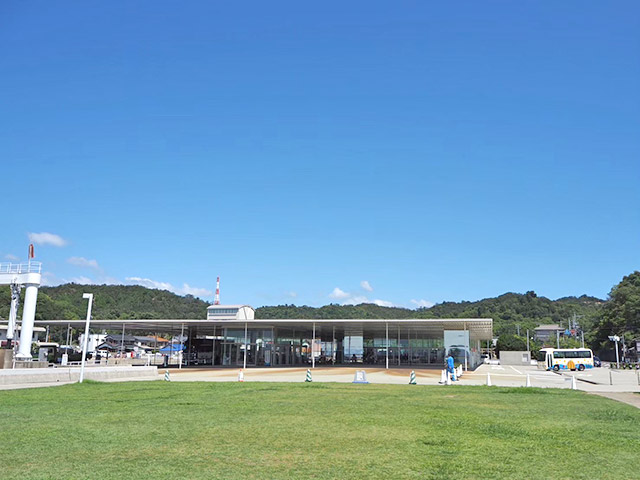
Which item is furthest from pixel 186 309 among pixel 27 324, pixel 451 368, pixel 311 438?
pixel 311 438

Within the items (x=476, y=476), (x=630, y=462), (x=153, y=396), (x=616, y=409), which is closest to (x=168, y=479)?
(x=476, y=476)

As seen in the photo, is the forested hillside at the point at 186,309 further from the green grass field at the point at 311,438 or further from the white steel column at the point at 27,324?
the green grass field at the point at 311,438

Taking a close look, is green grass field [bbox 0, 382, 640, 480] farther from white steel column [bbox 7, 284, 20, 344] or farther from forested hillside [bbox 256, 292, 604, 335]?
forested hillside [bbox 256, 292, 604, 335]

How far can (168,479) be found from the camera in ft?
24.3

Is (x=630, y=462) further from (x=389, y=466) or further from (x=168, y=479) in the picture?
(x=168, y=479)

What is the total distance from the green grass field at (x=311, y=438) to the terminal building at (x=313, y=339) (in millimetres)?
25602

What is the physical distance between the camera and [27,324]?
127ft

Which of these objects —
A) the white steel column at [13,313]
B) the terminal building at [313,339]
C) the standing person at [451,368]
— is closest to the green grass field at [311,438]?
the standing person at [451,368]

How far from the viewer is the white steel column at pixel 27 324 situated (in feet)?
126

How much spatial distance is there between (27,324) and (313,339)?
2102 cm

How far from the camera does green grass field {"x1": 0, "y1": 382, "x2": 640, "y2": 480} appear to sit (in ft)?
26.8

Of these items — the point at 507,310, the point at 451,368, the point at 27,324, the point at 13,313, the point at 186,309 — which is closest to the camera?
the point at 451,368

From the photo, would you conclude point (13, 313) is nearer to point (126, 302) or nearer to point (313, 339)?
point (313, 339)

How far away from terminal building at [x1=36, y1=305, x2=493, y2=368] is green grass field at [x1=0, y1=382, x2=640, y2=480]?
25.6 m
